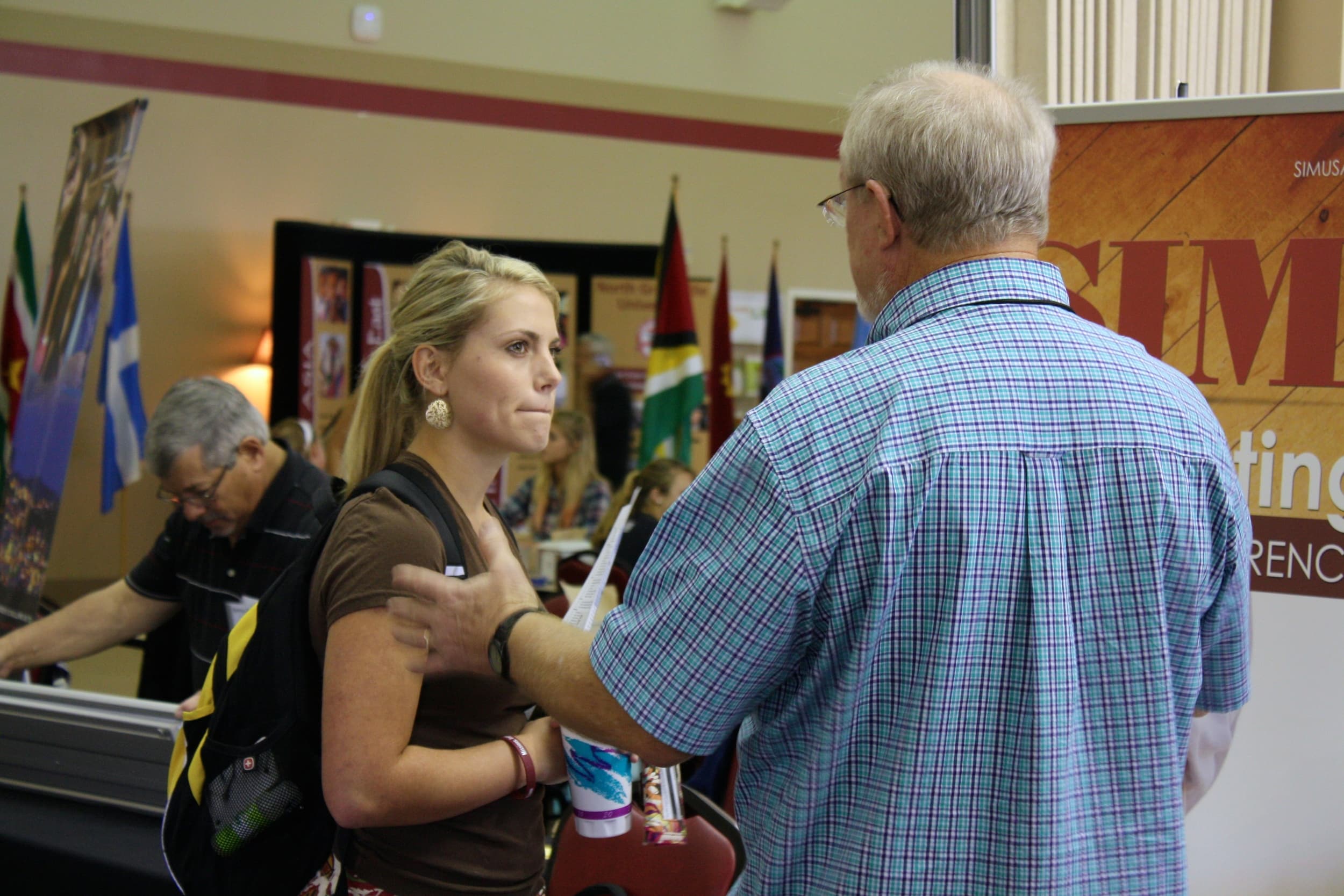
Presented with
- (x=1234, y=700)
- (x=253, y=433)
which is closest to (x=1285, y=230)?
(x=1234, y=700)

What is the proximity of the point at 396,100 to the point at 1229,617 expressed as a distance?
809 centimetres

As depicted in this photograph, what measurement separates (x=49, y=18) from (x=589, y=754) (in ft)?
23.4

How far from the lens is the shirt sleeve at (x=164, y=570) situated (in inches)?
100

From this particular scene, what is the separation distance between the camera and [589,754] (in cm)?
130

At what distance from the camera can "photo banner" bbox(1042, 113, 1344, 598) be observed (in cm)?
174

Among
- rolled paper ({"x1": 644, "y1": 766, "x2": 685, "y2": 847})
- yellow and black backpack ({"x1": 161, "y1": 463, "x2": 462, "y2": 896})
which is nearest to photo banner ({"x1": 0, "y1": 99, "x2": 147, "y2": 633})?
yellow and black backpack ({"x1": 161, "y1": 463, "x2": 462, "y2": 896})

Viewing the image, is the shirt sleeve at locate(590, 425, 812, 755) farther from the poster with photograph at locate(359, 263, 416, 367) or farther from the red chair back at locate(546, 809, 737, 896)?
the poster with photograph at locate(359, 263, 416, 367)

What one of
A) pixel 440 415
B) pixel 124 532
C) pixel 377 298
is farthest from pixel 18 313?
pixel 440 415

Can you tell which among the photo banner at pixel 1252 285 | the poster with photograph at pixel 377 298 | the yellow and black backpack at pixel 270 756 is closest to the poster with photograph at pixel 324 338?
the poster with photograph at pixel 377 298

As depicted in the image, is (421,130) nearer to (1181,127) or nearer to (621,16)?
(621,16)

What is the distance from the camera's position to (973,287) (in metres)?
1.05

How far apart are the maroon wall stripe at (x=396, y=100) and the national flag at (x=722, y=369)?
6.92 feet

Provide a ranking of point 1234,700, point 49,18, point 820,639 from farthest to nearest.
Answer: point 49,18 → point 1234,700 → point 820,639

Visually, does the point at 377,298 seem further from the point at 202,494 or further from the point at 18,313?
the point at 202,494
